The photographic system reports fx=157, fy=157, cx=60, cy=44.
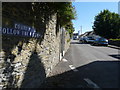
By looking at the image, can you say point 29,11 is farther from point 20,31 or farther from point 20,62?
point 20,62

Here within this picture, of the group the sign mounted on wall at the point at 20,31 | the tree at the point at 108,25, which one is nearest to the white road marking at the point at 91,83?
the sign mounted on wall at the point at 20,31

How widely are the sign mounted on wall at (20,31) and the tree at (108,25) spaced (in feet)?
114

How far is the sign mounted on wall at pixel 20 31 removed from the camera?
3029 millimetres

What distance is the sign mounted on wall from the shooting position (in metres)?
3.03

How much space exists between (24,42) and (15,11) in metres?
0.84

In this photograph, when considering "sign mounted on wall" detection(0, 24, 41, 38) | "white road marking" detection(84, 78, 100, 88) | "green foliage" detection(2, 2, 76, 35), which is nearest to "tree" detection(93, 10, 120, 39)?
"white road marking" detection(84, 78, 100, 88)

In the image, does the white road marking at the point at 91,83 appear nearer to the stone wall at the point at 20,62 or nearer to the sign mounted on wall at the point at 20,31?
the stone wall at the point at 20,62

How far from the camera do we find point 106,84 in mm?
5578

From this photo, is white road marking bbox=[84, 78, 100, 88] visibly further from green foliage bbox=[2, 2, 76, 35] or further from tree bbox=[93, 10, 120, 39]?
tree bbox=[93, 10, 120, 39]

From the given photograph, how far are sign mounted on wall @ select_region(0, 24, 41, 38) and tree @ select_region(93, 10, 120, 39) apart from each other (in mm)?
34641

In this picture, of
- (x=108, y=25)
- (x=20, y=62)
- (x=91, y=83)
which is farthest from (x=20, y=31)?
(x=108, y=25)

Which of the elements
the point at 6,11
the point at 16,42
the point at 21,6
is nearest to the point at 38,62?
the point at 16,42

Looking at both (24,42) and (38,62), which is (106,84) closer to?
(38,62)

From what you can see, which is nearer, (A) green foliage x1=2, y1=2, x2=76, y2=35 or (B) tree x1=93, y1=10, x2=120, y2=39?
(A) green foliage x1=2, y1=2, x2=76, y2=35
